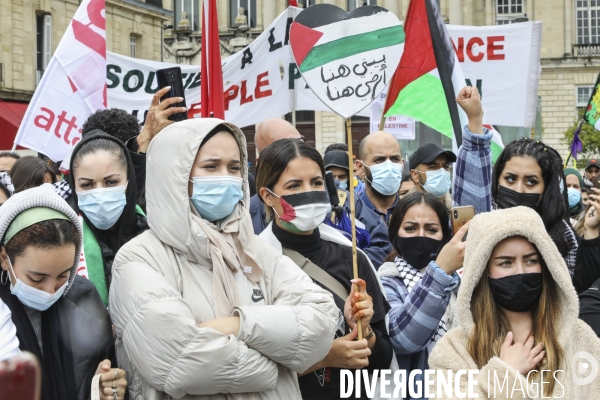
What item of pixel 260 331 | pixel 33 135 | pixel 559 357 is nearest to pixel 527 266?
pixel 559 357

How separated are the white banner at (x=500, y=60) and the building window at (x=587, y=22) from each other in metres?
40.8

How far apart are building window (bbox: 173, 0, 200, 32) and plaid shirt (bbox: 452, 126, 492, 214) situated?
1830 inches

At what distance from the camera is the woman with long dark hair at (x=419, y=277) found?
3.53 m

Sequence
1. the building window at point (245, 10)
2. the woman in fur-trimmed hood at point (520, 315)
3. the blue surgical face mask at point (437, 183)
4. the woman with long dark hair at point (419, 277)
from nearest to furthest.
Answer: the woman in fur-trimmed hood at point (520, 315), the woman with long dark hair at point (419, 277), the blue surgical face mask at point (437, 183), the building window at point (245, 10)

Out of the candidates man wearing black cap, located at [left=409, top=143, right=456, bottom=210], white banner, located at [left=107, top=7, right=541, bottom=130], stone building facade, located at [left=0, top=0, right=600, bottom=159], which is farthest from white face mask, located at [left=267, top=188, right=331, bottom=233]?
stone building facade, located at [left=0, top=0, right=600, bottom=159]

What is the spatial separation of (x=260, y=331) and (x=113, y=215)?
139cm

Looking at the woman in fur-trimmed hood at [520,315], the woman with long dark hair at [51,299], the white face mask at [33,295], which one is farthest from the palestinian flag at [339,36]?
the white face mask at [33,295]

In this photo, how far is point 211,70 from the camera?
572 cm

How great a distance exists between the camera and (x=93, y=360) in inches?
120

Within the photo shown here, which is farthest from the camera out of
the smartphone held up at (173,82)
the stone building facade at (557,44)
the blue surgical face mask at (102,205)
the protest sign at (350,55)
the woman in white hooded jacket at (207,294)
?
the stone building facade at (557,44)

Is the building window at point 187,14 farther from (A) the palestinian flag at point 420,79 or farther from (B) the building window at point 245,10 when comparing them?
(A) the palestinian flag at point 420,79

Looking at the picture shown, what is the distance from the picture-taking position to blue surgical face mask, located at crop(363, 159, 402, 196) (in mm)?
5992

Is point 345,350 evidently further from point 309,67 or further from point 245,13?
point 245,13

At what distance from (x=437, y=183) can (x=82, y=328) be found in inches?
150
